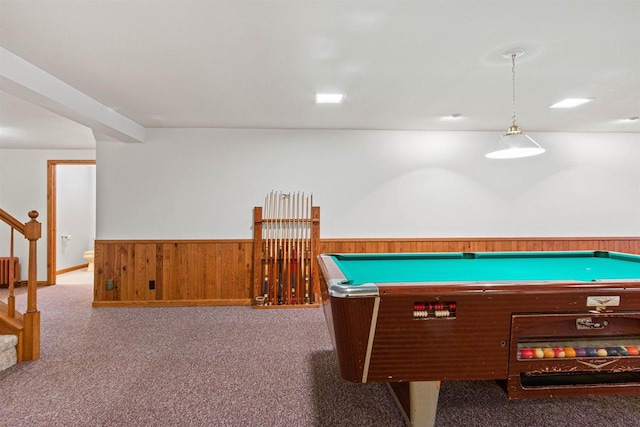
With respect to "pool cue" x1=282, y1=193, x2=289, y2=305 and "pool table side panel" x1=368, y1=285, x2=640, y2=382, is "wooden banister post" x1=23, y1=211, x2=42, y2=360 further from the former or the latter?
"pool table side panel" x1=368, y1=285, x2=640, y2=382

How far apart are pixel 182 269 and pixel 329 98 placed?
108 inches

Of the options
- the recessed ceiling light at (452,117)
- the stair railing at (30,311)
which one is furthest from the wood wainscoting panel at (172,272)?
the recessed ceiling light at (452,117)

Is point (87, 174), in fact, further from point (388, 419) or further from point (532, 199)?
point (532, 199)

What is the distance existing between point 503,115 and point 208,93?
10.2 ft

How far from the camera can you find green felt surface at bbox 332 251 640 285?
1.91m

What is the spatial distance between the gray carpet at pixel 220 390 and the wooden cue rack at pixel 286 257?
35.0 inches

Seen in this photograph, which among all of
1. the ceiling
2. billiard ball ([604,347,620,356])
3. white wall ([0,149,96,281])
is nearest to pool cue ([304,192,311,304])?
the ceiling

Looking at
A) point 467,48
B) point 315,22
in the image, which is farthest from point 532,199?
point 315,22

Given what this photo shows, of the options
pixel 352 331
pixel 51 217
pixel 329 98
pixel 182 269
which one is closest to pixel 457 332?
pixel 352 331

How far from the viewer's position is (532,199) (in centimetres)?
455

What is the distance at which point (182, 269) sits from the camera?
4250 mm

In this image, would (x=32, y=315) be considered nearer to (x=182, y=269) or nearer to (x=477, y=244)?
(x=182, y=269)

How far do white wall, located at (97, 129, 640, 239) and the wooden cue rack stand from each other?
0.61 ft

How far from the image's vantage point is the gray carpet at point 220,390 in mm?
1929
